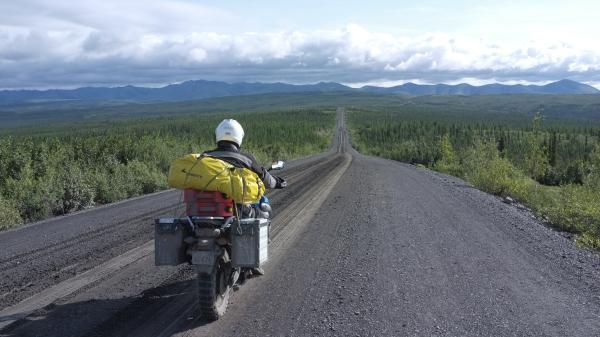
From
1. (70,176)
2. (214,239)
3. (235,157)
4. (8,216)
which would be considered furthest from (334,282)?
(70,176)

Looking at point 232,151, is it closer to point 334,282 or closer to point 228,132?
point 228,132

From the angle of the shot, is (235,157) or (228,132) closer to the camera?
(235,157)

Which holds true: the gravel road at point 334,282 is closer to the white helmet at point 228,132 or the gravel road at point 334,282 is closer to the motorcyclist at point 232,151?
the motorcyclist at point 232,151

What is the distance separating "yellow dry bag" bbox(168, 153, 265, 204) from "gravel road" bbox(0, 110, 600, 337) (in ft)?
4.44

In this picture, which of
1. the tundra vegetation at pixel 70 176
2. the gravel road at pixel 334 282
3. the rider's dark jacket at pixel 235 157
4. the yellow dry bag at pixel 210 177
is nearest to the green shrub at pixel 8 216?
the tundra vegetation at pixel 70 176

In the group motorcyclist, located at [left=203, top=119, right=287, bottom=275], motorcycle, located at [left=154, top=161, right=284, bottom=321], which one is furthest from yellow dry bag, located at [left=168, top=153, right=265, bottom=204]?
motorcyclist, located at [left=203, top=119, right=287, bottom=275]

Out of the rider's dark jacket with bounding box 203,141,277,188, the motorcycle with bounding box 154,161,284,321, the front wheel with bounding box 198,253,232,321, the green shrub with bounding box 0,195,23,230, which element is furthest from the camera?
the green shrub with bounding box 0,195,23,230

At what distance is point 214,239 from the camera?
5.61 meters

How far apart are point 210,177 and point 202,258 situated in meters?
0.86

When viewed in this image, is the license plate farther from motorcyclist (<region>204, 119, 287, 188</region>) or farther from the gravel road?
motorcyclist (<region>204, 119, 287, 188</region>)

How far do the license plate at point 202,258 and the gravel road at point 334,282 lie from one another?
0.65 meters

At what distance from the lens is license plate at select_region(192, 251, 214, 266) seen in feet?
17.7

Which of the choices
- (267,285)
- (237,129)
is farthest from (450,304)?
(237,129)

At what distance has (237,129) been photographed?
623cm
